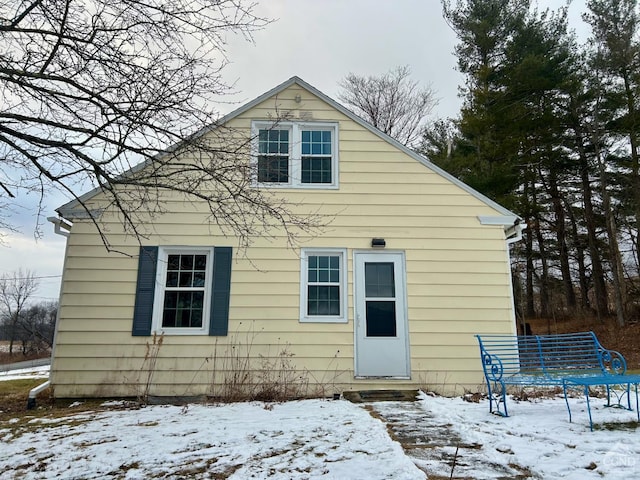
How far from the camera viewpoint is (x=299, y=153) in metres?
6.84

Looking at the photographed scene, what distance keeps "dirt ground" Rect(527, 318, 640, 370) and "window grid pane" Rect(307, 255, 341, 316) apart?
381 inches

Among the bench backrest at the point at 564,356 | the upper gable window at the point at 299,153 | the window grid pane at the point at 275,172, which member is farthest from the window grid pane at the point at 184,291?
the bench backrest at the point at 564,356

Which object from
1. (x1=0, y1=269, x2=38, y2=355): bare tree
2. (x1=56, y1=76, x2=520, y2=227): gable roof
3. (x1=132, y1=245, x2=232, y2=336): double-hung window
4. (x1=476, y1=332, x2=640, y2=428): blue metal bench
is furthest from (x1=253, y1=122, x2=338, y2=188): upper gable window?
(x1=0, y1=269, x2=38, y2=355): bare tree

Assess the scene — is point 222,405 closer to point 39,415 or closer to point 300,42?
point 39,415

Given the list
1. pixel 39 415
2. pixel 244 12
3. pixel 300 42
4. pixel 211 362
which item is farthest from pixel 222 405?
pixel 300 42

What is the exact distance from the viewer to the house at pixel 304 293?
5875 mm

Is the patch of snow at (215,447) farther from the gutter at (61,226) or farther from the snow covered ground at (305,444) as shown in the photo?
the gutter at (61,226)

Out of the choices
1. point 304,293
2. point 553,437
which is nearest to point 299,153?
point 304,293

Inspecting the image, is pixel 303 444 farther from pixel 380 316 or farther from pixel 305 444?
pixel 380 316

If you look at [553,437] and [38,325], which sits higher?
[38,325]

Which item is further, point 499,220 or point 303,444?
point 499,220

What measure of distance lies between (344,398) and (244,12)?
506 centimetres

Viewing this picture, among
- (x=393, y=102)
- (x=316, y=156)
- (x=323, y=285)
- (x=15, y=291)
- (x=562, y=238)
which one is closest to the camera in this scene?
(x=323, y=285)

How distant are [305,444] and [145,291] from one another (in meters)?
3.87
